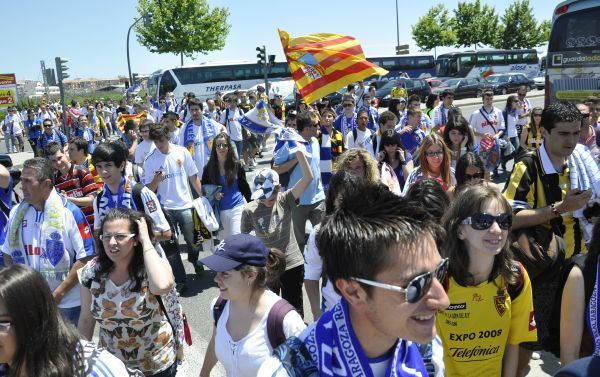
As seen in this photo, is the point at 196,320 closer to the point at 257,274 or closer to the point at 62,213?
the point at 62,213

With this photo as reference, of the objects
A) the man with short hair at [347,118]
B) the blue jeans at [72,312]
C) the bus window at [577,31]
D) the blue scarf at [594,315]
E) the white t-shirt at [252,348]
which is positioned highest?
the bus window at [577,31]

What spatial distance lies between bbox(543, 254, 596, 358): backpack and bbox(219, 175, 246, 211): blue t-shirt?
4.00 m

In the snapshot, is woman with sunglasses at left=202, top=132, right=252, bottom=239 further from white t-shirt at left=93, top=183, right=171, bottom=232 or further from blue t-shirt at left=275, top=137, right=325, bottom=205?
white t-shirt at left=93, top=183, right=171, bottom=232

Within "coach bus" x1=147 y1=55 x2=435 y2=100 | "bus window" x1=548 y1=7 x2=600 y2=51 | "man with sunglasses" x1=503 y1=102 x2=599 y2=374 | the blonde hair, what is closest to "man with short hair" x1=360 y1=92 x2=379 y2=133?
"bus window" x1=548 y1=7 x2=600 y2=51

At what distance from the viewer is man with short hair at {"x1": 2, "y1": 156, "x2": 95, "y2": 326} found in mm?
3660

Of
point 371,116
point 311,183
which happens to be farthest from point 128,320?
point 371,116

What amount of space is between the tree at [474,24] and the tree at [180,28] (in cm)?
2605

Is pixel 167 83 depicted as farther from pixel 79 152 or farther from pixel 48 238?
pixel 48 238

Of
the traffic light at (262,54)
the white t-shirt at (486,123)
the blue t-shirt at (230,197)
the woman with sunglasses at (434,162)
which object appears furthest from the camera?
the traffic light at (262,54)

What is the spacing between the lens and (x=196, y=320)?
17.8 ft

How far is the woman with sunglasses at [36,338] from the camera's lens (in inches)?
77.1

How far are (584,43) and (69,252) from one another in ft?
38.0

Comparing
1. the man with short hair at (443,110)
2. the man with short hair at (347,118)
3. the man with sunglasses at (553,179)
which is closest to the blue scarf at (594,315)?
the man with sunglasses at (553,179)

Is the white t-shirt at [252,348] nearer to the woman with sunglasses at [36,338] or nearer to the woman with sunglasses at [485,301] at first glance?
the woman with sunglasses at [36,338]
